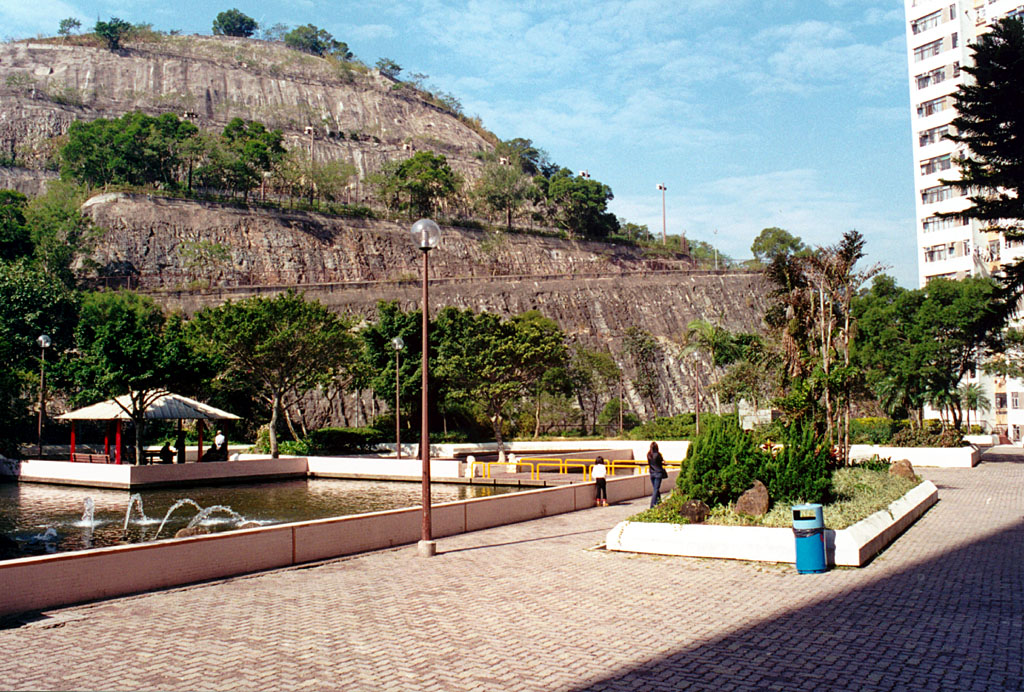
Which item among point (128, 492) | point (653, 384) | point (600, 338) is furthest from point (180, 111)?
point (128, 492)

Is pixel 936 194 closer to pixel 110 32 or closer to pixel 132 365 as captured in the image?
pixel 132 365

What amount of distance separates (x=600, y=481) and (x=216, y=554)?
10.6 metres

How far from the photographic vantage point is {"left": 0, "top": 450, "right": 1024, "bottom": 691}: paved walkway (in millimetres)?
6789

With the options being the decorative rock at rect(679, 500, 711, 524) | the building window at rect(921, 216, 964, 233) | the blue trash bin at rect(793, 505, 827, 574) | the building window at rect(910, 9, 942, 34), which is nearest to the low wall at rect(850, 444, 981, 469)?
the decorative rock at rect(679, 500, 711, 524)

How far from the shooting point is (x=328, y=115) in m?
118

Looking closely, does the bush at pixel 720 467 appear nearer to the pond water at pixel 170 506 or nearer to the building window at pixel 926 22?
the pond water at pixel 170 506

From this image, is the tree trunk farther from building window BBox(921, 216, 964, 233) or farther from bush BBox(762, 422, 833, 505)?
building window BBox(921, 216, 964, 233)

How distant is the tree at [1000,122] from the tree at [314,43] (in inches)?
5427

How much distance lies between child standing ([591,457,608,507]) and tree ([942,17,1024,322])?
13.3m

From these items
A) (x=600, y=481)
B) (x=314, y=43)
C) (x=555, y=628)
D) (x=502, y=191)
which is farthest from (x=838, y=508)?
(x=314, y=43)

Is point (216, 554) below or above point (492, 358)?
below

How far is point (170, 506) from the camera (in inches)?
931

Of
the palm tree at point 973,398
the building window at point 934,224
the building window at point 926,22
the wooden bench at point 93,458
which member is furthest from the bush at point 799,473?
the building window at point 926,22

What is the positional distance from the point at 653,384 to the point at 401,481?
32.0 m
